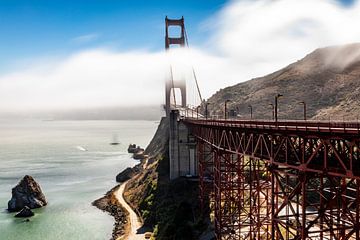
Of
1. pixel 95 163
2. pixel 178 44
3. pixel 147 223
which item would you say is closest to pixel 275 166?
pixel 147 223

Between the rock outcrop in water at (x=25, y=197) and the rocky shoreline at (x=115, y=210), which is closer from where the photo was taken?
the rocky shoreline at (x=115, y=210)

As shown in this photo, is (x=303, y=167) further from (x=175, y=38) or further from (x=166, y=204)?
(x=175, y=38)

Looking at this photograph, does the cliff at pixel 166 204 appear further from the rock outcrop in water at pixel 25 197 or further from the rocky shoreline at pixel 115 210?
the rock outcrop in water at pixel 25 197

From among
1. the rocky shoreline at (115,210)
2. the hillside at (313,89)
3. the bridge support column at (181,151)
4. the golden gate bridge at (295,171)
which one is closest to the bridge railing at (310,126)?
the golden gate bridge at (295,171)

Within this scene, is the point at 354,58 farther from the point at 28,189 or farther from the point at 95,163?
the point at 28,189

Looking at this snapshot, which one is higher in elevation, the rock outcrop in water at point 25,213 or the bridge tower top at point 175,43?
the bridge tower top at point 175,43

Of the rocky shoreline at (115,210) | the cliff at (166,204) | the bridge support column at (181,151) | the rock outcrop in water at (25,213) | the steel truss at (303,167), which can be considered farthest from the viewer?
the rock outcrop in water at (25,213)
